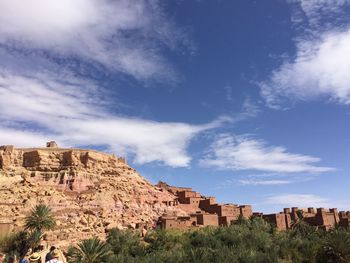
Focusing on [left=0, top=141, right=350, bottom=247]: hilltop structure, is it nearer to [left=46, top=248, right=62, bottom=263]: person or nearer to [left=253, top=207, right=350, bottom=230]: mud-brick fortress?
[left=253, top=207, right=350, bottom=230]: mud-brick fortress

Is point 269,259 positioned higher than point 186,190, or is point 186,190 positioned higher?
point 186,190

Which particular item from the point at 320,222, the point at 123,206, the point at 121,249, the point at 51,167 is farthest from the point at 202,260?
the point at 51,167

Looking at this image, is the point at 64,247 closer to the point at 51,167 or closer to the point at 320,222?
the point at 51,167

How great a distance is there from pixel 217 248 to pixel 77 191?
22303 millimetres

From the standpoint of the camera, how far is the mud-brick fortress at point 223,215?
43.3m

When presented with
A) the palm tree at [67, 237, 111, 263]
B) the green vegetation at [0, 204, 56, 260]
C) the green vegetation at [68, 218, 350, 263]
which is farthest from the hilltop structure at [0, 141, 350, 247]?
the palm tree at [67, 237, 111, 263]

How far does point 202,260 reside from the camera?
78.2 feet

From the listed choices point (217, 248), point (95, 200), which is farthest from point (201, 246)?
point (95, 200)

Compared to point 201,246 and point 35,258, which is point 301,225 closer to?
point 201,246

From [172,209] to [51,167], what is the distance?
15.8 metres

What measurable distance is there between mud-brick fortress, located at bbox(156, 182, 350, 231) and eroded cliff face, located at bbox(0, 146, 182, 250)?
2.15 meters

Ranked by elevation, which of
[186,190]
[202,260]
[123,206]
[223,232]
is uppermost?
[186,190]

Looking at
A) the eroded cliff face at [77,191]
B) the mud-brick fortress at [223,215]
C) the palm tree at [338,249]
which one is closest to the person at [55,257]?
the palm tree at [338,249]

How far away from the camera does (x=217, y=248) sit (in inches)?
1159
